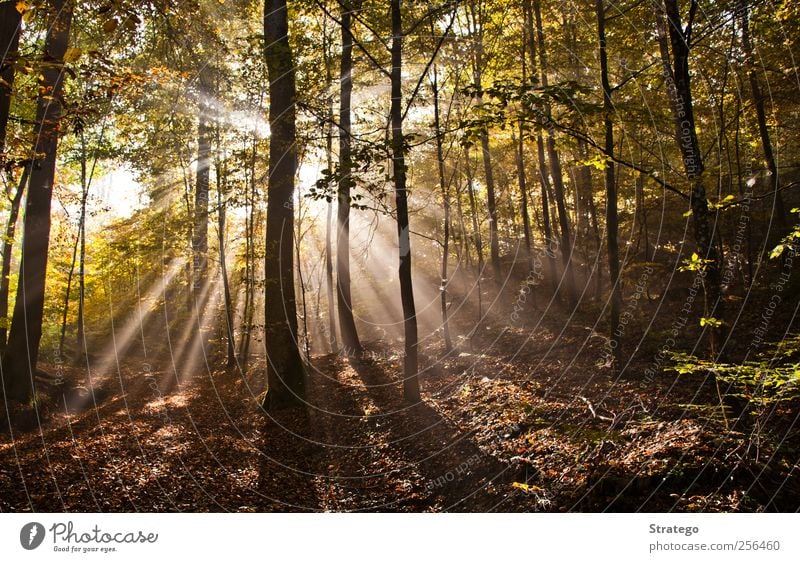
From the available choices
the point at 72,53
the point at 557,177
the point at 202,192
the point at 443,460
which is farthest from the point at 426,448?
the point at 202,192

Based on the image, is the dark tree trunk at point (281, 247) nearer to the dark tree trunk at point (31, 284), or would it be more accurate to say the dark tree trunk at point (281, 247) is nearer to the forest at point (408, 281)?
the forest at point (408, 281)

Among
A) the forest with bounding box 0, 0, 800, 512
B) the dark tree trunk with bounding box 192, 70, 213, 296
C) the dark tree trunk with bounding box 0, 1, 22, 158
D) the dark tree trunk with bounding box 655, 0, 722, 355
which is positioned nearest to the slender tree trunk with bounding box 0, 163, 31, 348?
the forest with bounding box 0, 0, 800, 512

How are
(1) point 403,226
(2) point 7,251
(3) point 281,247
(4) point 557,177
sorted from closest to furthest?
(1) point 403,226 < (3) point 281,247 < (2) point 7,251 < (4) point 557,177

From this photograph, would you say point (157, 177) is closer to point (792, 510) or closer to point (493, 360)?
point (493, 360)

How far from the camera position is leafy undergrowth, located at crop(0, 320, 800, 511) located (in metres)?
5.46

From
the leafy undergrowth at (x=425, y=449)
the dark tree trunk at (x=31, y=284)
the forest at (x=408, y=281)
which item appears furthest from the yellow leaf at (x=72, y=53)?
the dark tree trunk at (x=31, y=284)

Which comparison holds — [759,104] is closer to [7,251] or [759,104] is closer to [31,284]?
[31,284]

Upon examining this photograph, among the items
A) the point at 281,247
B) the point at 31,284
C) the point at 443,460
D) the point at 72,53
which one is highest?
the point at 72,53

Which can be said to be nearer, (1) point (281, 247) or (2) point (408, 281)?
(2) point (408, 281)

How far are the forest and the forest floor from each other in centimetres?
5

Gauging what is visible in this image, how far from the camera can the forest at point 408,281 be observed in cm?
597

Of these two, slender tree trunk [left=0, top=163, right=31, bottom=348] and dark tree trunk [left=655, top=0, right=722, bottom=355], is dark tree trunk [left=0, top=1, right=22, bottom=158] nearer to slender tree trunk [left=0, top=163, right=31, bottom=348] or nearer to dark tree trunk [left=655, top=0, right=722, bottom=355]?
slender tree trunk [left=0, top=163, right=31, bottom=348]
